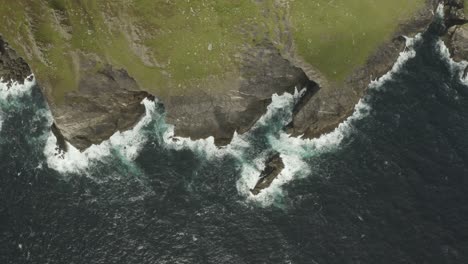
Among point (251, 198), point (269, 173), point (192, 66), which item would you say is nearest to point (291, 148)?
point (269, 173)

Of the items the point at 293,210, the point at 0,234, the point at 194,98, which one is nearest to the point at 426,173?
the point at 293,210

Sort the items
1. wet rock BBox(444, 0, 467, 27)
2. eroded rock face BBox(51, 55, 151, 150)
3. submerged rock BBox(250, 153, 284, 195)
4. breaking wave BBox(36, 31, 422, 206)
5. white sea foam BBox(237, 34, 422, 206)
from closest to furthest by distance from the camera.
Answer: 1. submerged rock BBox(250, 153, 284, 195)
2. white sea foam BBox(237, 34, 422, 206)
3. breaking wave BBox(36, 31, 422, 206)
4. eroded rock face BBox(51, 55, 151, 150)
5. wet rock BBox(444, 0, 467, 27)

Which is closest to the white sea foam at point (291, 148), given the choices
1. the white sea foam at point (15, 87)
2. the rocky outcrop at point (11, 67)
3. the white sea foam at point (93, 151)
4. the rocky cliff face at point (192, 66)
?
the rocky cliff face at point (192, 66)

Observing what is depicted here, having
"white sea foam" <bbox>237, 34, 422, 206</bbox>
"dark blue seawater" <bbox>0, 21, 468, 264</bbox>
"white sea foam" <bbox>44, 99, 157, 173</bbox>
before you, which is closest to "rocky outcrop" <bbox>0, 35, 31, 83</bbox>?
"dark blue seawater" <bbox>0, 21, 468, 264</bbox>

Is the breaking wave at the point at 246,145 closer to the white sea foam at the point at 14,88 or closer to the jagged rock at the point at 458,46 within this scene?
the white sea foam at the point at 14,88

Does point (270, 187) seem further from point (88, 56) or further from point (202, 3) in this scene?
point (88, 56)

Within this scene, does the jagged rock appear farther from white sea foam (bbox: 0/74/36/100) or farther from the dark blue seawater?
Answer: white sea foam (bbox: 0/74/36/100)
